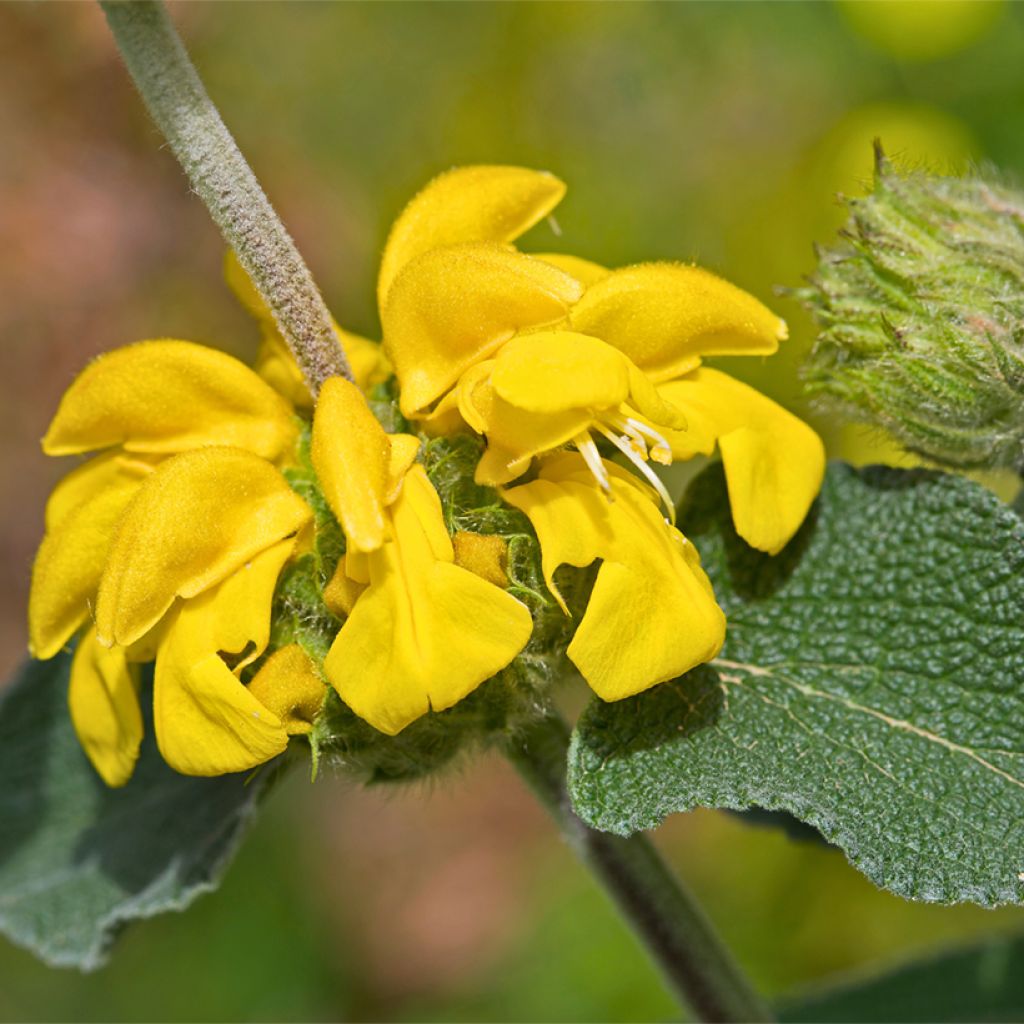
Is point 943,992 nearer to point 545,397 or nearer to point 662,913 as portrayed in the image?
point 662,913

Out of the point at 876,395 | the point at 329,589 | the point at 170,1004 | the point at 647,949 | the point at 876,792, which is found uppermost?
the point at 329,589

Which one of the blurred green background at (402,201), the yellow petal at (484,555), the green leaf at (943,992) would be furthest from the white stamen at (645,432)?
the blurred green background at (402,201)

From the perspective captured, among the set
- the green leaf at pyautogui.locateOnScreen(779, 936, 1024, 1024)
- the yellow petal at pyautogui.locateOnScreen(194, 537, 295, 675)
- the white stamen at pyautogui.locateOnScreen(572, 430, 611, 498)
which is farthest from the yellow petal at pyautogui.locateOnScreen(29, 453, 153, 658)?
the green leaf at pyautogui.locateOnScreen(779, 936, 1024, 1024)

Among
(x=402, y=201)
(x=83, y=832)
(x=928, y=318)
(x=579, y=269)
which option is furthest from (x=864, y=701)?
(x=402, y=201)

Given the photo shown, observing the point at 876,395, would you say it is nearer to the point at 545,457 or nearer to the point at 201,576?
the point at 545,457

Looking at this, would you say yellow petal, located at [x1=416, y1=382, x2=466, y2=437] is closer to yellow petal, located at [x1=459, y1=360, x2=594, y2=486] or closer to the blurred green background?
yellow petal, located at [x1=459, y1=360, x2=594, y2=486]

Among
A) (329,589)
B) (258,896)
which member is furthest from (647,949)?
(258,896)

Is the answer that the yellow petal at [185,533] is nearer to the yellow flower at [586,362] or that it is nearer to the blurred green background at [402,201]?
the yellow flower at [586,362]
